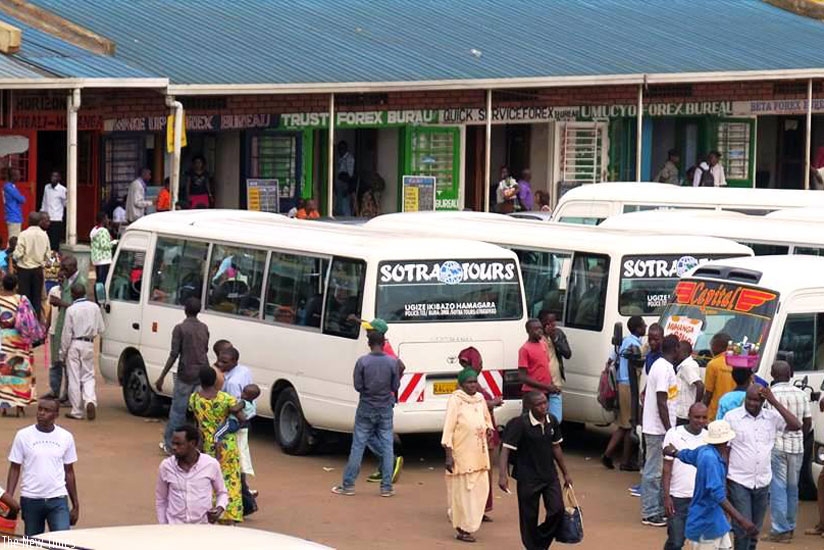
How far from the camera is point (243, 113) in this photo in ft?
93.4

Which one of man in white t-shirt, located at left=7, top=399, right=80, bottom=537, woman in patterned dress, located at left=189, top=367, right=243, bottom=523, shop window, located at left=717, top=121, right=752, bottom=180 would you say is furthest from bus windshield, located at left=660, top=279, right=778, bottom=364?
shop window, located at left=717, top=121, right=752, bottom=180

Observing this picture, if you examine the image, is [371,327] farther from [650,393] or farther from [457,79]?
[457,79]

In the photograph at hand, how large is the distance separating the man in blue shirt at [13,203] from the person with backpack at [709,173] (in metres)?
13.0

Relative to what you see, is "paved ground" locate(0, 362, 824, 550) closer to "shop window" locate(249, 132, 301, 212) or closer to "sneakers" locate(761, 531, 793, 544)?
"sneakers" locate(761, 531, 793, 544)

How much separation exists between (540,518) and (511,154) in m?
20.7

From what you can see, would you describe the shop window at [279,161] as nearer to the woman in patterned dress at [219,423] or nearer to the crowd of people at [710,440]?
the crowd of people at [710,440]

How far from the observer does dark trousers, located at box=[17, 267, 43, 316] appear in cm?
2230

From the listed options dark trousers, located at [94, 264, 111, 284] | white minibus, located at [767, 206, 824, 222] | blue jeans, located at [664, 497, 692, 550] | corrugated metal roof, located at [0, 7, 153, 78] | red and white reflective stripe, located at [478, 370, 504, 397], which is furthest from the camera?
dark trousers, located at [94, 264, 111, 284]

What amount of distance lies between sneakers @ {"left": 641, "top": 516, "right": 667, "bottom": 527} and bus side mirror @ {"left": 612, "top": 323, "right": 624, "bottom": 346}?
228cm

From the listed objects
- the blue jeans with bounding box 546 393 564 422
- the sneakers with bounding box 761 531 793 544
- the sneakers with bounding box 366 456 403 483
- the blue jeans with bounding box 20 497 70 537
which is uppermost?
the blue jeans with bounding box 546 393 564 422

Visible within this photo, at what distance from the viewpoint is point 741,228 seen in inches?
750

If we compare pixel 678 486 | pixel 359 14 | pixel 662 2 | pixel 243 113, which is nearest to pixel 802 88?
pixel 662 2

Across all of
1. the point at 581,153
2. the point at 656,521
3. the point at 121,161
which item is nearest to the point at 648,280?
the point at 656,521

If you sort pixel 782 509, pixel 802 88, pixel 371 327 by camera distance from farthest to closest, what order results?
pixel 802 88
pixel 371 327
pixel 782 509
